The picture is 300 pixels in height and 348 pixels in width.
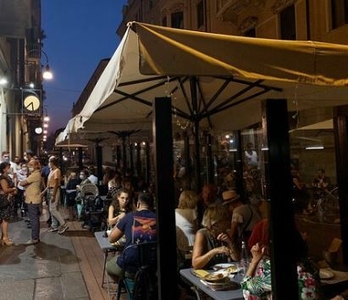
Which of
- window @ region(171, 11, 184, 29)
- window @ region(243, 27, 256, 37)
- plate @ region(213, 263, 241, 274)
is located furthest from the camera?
window @ region(171, 11, 184, 29)

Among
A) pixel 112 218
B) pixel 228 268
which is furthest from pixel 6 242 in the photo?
pixel 228 268

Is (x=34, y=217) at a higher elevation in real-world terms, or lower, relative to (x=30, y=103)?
lower

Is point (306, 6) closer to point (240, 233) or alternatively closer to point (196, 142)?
point (196, 142)

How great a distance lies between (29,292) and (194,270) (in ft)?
10.8

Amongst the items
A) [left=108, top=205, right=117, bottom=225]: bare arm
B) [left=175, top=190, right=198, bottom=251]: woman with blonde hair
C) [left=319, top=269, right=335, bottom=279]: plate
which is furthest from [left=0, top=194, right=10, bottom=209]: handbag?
[left=319, top=269, right=335, bottom=279]: plate

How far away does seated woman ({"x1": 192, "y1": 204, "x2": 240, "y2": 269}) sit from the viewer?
3965 mm

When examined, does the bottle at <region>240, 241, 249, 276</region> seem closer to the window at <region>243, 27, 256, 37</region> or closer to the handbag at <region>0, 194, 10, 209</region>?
the handbag at <region>0, 194, 10, 209</region>

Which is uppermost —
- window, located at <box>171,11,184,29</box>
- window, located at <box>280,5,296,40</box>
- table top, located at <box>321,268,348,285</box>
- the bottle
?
window, located at <box>171,11,184,29</box>

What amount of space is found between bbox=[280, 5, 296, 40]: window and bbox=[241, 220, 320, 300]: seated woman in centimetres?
1188

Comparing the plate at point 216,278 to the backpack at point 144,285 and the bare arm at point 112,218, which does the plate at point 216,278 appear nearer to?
the backpack at point 144,285

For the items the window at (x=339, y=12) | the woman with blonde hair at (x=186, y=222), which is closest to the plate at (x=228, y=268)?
the woman with blonde hair at (x=186, y=222)

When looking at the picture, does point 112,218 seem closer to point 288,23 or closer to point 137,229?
point 137,229

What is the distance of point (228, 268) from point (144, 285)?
94cm

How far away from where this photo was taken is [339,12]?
38.3ft
